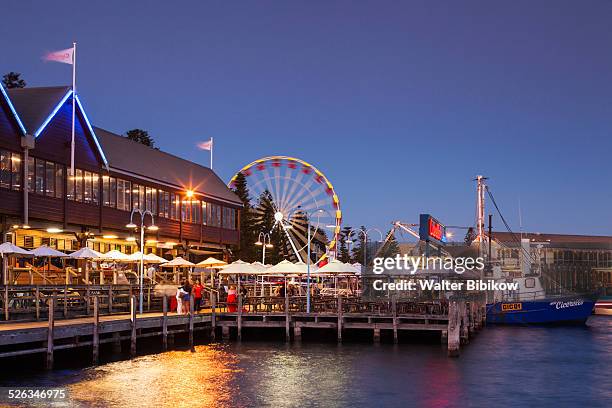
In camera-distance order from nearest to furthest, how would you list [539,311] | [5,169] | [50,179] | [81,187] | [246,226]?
[5,169] < [50,179] < [81,187] < [539,311] < [246,226]

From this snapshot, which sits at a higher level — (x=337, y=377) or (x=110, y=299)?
(x=110, y=299)

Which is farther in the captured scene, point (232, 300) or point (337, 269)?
point (337, 269)

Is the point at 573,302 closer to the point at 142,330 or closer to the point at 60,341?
the point at 142,330

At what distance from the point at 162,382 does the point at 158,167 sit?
34.1m

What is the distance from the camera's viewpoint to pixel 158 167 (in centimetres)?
6297

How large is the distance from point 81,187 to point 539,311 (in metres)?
35.1

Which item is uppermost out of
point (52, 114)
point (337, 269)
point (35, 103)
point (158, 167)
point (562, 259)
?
point (35, 103)

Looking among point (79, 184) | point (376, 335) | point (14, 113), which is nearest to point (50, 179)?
point (79, 184)

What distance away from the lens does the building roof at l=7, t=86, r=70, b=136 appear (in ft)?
152

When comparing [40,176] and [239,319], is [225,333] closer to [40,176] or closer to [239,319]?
[239,319]

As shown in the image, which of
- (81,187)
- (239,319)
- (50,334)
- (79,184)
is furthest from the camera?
(81,187)

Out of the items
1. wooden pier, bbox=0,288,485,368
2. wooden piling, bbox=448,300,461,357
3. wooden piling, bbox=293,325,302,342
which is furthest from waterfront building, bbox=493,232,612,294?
wooden piling, bbox=448,300,461,357

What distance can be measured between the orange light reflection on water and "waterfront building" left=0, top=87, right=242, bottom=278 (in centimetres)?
1293

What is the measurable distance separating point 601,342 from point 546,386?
802 inches
